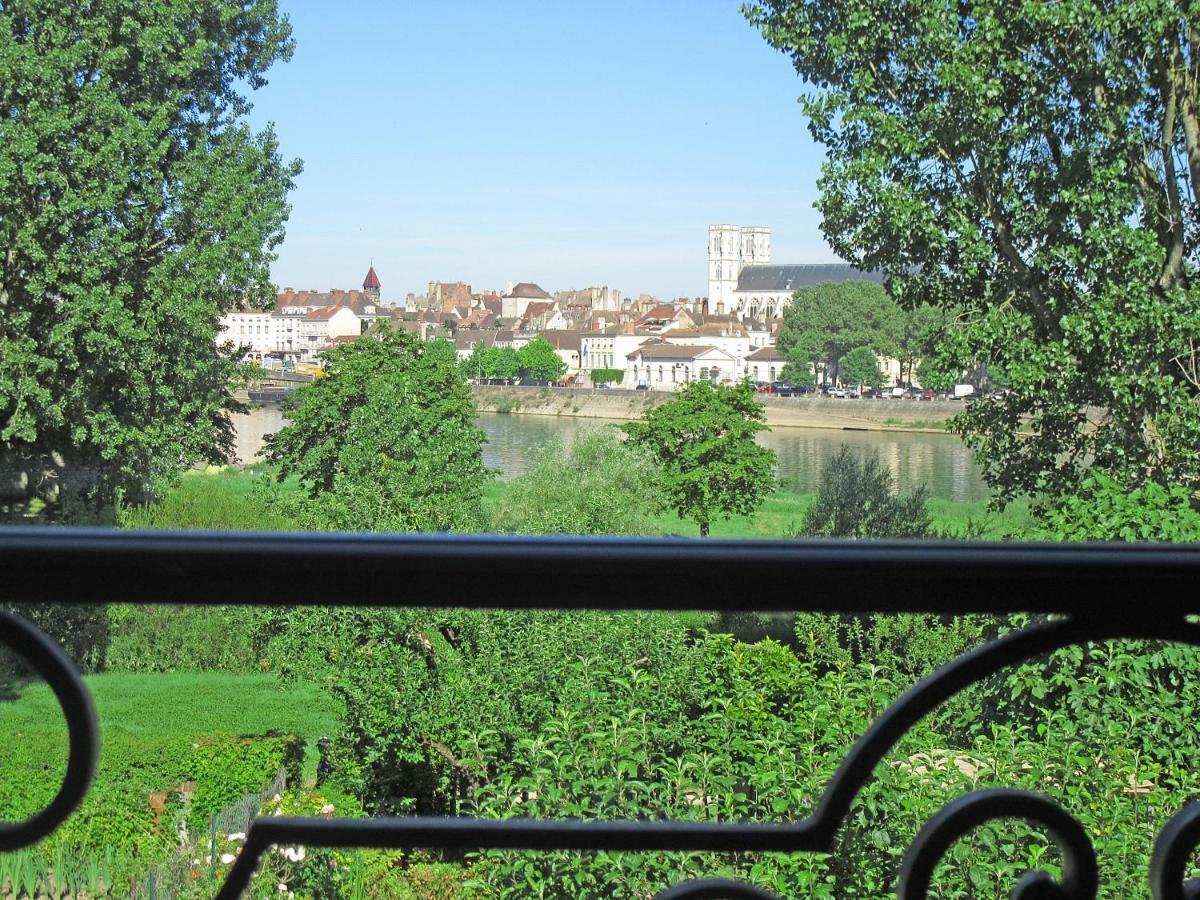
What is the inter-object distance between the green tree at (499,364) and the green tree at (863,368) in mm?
20303

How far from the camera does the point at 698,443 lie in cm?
3312

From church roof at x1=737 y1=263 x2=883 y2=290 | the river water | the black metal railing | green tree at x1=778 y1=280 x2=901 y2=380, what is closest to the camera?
the black metal railing

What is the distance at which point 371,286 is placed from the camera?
14300 centimetres

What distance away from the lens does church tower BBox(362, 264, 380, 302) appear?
141 meters

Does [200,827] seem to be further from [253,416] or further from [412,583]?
[253,416]

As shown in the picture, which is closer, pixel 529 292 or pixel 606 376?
pixel 606 376

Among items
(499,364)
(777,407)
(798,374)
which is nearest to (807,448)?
(777,407)

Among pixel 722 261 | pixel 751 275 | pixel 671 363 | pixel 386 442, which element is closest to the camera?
pixel 386 442

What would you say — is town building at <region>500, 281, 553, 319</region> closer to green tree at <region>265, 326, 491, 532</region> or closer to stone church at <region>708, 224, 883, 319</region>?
stone church at <region>708, 224, 883, 319</region>

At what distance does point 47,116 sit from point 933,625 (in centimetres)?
1508

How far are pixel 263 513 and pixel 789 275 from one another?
367 ft

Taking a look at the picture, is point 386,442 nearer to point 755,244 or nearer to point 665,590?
point 665,590

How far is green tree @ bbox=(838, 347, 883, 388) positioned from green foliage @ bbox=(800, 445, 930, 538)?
58210 millimetres

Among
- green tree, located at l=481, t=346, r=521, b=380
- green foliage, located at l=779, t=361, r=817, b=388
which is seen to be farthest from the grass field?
green foliage, located at l=779, t=361, r=817, b=388
